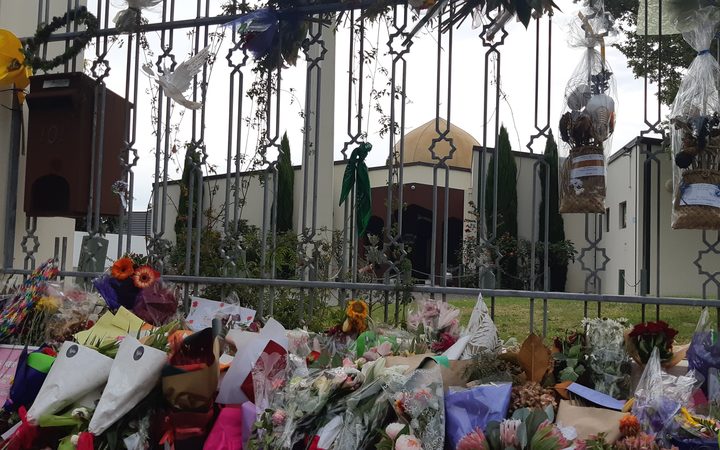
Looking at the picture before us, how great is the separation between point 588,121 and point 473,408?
133 centimetres

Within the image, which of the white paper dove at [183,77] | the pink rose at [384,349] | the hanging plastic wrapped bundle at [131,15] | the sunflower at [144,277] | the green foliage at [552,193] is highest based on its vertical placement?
the hanging plastic wrapped bundle at [131,15]

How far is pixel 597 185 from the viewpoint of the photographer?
2.75 m

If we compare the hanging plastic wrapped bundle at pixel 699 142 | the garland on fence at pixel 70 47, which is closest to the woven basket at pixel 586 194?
the hanging plastic wrapped bundle at pixel 699 142

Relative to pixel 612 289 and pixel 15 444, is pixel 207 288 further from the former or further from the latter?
pixel 612 289

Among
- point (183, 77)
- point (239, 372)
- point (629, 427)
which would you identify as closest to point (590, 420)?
point (629, 427)

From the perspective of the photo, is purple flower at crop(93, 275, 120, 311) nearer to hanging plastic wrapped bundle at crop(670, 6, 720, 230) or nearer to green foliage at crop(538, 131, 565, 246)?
green foliage at crop(538, 131, 565, 246)

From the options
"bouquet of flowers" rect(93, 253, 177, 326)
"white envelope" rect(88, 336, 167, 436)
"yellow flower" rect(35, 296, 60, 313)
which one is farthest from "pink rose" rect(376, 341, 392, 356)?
"yellow flower" rect(35, 296, 60, 313)

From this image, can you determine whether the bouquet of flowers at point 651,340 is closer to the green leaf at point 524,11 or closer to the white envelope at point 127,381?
the green leaf at point 524,11

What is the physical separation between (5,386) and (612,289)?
4.30m

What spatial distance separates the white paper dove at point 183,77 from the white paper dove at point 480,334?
177 centimetres

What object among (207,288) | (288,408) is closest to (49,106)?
(207,288)

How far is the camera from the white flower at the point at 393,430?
1990 mm

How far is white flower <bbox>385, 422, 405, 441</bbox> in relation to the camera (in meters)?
1.99

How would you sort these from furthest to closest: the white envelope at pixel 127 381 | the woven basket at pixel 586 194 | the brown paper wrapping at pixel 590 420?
1. the woven basket at pixel 586 194
2. the white envelope at pixel 127 381
3. the brown paper wrapping at pixel 590 420
